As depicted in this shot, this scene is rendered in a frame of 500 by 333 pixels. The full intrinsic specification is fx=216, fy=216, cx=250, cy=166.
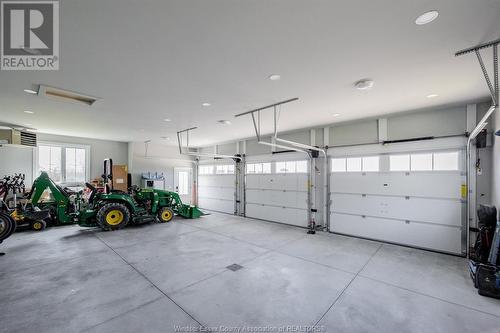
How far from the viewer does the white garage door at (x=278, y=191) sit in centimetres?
698

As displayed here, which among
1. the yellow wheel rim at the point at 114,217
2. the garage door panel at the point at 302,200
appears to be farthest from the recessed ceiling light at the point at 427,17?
the yellow wheel rim at the point at 114,217

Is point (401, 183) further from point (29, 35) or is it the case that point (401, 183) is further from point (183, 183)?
point (183, 183)

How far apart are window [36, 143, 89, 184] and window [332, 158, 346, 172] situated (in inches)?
355

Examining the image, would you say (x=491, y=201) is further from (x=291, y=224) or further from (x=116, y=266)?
(x=116, y=266)

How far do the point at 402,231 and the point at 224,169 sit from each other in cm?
671

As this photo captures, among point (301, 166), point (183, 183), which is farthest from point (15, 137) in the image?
point (301, 166)

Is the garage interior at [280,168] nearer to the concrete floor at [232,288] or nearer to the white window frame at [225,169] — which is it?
the concrete floor at [232,288]

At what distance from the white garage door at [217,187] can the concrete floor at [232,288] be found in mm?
4141

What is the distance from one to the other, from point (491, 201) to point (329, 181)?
3182 millimetres

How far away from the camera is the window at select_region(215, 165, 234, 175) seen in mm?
9319

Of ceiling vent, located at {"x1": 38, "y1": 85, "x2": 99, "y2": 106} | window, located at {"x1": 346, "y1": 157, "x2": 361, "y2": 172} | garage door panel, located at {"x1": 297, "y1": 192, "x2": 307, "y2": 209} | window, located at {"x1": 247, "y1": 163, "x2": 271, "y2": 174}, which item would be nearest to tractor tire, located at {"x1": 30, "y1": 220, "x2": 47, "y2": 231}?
ceiling vent, located at {"x1": 38, "y1": 85, "x2": 99, "y2": 106}

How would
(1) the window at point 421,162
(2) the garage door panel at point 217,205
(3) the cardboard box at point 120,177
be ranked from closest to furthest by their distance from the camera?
(1) the window at point 421,162
(3) the cardboard box at point 120,177
(2) the garage door panel at point 217,205

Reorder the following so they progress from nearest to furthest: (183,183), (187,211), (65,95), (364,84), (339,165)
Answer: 1. (364,84)
2. (65,95)
3. (339,165)
4. (187,211)
5. (183,183)

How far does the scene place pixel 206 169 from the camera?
34.8 feet
